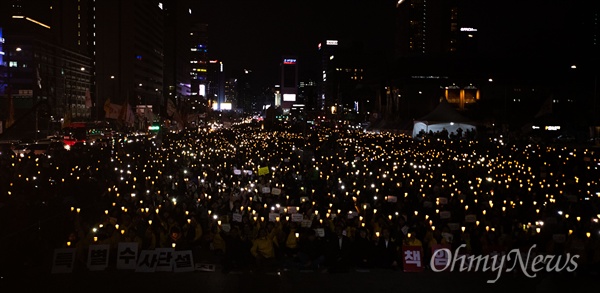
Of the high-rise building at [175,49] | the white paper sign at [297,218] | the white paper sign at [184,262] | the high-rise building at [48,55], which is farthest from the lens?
the high-rise building at [175,49]

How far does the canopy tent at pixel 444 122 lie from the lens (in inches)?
1802

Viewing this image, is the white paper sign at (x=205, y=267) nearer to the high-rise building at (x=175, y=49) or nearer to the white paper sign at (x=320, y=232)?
the white paper sign at (x=320, y=232)

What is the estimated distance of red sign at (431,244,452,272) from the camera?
11461mm

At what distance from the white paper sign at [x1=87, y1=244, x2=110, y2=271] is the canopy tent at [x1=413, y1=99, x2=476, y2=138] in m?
36.6

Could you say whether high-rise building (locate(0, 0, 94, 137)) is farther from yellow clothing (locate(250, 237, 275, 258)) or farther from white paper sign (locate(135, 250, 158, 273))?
yellow clothing (locate(250, 237, 275, 258))

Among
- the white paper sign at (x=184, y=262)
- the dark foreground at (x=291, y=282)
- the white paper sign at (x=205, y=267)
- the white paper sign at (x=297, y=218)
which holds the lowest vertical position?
the dark foreground at (x=291, y=282)

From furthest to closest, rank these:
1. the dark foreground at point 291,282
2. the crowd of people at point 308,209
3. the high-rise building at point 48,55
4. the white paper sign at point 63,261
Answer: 1. the high-rise building at point 48,55
2. the crowd of people at point 308,209
3. the white paper sign at point 63,261
4. the dark foreground at point 291,282

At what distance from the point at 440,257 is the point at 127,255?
527 centimetres

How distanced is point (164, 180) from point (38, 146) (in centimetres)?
1535

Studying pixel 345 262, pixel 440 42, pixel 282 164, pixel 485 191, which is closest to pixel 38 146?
pixel 282 164

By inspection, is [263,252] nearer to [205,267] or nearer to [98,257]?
[205,267]

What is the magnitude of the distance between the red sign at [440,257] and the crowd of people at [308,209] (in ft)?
0.46

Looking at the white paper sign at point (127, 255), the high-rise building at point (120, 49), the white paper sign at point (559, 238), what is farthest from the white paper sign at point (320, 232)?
the high-rise building at point (120, 49)

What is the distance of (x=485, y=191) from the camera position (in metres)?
18.3
